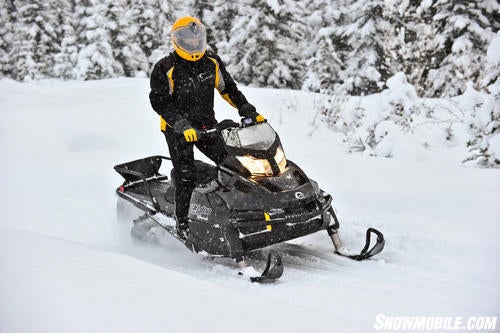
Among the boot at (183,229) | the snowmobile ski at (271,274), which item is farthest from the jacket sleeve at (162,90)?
the snowmobile ski at (271,274)

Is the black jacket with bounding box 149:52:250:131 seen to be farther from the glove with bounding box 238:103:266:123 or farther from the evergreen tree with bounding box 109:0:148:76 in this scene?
the evergreen tree with bounding box 109:0:148:76

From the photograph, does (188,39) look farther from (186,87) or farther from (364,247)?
(364,247)

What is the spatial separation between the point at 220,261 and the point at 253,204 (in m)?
0.97

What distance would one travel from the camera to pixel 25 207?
20.0 feet

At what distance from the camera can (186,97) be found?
4.55 metres

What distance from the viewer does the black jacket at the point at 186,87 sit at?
173 inches

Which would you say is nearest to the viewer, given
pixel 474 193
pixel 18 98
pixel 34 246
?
pixel 34 246

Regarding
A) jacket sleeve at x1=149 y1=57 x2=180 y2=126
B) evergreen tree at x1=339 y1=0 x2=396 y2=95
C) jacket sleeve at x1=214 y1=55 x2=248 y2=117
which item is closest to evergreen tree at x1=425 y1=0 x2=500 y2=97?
evergreen tree at x1=339 y1=0 x2=396 y2=95

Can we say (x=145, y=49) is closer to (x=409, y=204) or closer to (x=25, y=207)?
(x=25, y=207)

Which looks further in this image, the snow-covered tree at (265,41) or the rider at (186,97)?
the snow-covered tree at (265,41)

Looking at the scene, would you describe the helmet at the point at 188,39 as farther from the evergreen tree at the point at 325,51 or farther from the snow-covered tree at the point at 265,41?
the snow-covered tree at the point at 265,41

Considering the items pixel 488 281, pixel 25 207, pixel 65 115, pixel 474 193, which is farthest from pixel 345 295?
pixel 65 115

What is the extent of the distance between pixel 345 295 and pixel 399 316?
0.52 m

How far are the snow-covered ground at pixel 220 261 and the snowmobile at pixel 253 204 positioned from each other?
9.9 inches
